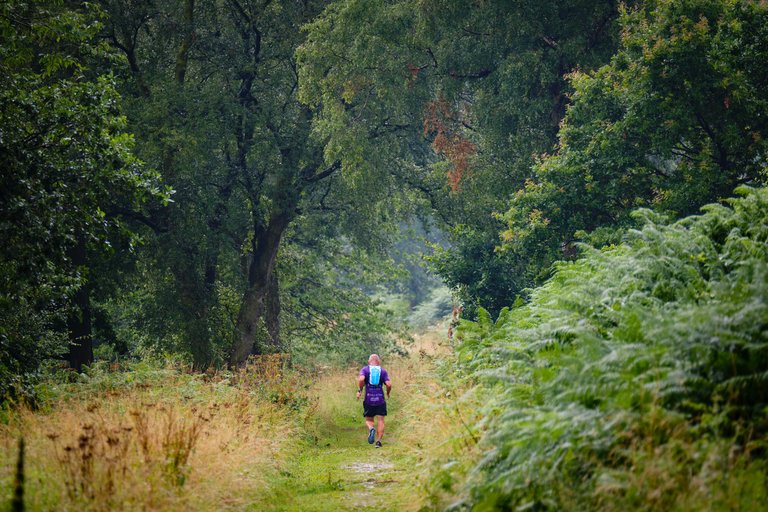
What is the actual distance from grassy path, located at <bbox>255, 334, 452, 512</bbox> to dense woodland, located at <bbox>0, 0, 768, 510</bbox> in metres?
0.72

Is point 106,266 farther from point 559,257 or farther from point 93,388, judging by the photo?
point 559,257

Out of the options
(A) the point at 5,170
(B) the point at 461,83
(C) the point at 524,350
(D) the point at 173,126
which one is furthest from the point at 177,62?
(C) the point at 524,350

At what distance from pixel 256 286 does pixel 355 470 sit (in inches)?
461

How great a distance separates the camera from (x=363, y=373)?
15305 mm

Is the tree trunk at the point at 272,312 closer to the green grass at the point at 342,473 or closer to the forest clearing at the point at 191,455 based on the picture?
the green grass at the point at 342,473

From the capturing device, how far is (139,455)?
732 cm

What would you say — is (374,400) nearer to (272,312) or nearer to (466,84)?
(272,312)

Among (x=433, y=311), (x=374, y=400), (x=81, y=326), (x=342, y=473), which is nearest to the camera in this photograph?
(x=342, y=473)

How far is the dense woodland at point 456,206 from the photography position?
608 centimetres

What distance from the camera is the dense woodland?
6082 mm

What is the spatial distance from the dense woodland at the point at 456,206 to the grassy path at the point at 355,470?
72 cm

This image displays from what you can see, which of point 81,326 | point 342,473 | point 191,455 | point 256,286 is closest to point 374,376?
point 342,473

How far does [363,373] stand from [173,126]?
8668 mm

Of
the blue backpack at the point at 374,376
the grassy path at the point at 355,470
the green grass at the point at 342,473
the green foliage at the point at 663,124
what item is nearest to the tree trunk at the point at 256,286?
the green grass at the point at 342,473
